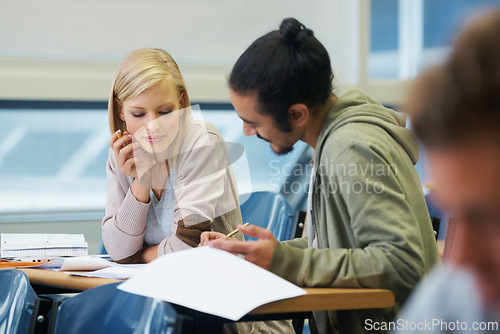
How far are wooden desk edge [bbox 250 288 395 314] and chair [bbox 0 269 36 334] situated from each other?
564mm

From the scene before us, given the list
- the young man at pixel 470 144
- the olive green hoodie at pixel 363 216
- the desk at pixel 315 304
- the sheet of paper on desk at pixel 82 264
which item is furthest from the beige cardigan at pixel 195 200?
the young man at pixel 470 144

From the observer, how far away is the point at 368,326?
4.30 ft

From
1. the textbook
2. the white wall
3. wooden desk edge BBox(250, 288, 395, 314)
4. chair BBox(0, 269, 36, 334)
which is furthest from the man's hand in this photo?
the white wall

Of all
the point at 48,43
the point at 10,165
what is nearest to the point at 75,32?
the point at 48,43

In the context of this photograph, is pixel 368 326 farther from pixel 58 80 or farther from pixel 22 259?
pixel 58 80

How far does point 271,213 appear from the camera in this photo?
7.42 ft

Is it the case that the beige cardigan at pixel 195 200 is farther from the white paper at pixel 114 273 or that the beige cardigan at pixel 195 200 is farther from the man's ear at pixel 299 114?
the man's ear at pixel 299 114

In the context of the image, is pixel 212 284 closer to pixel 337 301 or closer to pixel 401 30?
pixel 337 301

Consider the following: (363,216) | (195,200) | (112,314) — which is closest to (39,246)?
(195,200)

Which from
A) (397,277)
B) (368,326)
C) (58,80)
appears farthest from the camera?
(58,80)

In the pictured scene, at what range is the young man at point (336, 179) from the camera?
3.96 feet

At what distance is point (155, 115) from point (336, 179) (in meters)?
0.70

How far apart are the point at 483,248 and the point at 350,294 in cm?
59

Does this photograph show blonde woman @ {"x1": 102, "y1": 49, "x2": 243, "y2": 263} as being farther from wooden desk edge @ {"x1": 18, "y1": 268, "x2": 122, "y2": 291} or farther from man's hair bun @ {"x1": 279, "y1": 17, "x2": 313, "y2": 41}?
man's hair bun @ {"x1": 279, "y1": 17, "x2": 313, "y2": 41}
